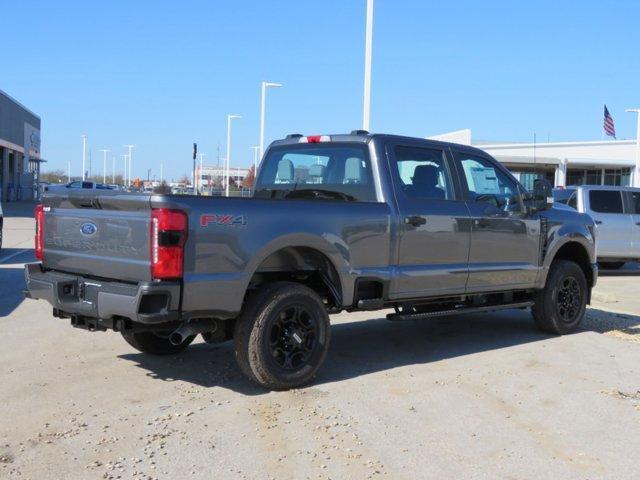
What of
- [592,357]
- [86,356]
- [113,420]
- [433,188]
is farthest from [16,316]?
[592,357]

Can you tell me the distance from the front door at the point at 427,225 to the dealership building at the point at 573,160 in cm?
3409

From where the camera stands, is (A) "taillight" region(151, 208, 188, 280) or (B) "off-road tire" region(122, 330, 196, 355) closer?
(A) "taillight" region(151, 208, 188, 280)

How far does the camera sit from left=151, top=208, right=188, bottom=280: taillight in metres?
4.89

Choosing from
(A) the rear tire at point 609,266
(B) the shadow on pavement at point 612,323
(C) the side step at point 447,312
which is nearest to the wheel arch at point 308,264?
(C) the side step at point 447,312

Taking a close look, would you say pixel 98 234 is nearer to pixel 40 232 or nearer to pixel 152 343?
pixel 40 232

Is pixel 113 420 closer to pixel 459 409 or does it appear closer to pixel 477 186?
pixel 459 409

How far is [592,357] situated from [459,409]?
102 inches

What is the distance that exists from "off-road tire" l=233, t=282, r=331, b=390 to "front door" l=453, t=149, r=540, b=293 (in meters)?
2.02

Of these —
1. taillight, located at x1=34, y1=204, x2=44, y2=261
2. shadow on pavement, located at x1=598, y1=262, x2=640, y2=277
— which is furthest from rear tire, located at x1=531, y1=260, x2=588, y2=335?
shadow on pavement, located at x1=598, y1=262, x2=640, y2=277

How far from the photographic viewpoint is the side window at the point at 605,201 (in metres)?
15.4

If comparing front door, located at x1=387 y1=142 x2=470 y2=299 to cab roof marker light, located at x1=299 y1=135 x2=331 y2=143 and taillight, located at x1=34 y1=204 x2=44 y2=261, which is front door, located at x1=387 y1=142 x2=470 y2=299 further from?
taillight, located at x1=34 y1=204 x2=44 y2=261

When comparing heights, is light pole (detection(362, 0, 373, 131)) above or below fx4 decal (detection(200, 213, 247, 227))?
above

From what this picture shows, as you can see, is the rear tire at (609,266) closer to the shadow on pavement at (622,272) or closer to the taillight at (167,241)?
the shadow on pavement at (622,272)

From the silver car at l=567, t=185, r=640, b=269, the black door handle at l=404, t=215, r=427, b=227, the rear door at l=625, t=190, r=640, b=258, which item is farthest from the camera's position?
the rear door at l=625, t=190, r=640, b=258
